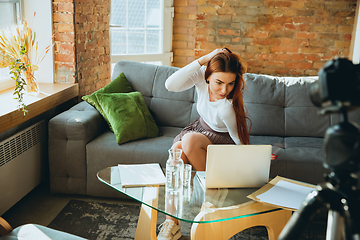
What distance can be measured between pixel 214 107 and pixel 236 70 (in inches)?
11.2

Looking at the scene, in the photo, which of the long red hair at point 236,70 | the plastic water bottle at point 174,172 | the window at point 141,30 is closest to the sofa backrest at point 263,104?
the long red hair at point 236,70

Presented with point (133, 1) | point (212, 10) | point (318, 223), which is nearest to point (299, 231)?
point (318, 223)

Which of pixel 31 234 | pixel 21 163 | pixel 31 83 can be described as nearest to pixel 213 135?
pixel 31 234

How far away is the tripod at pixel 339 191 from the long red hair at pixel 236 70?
5.21ft

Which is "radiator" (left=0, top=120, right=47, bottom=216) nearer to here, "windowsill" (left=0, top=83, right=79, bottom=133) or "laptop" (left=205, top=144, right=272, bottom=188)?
"windowsill" (left=0, top=83, right=79, bottom=133)

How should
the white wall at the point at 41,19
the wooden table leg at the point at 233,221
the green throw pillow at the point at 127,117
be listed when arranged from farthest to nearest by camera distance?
the white wall at the point at 41,19
the green throw pillow at the point at 127,117
the wooden table leg at the point at 233,221

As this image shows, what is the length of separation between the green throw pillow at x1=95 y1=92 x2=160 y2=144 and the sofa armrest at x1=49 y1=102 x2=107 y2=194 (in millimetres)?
152

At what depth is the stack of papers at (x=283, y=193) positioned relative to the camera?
4.43 ft

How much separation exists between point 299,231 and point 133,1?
379 cm

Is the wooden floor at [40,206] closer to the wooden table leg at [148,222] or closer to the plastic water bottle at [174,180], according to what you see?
the wooden table leg at [148,222]

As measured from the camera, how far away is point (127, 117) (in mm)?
2422

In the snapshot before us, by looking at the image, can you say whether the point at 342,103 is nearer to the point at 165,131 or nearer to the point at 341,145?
the point at 341,145

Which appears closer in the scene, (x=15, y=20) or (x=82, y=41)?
(x=15, y=20)

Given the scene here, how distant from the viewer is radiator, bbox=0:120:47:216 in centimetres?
208
